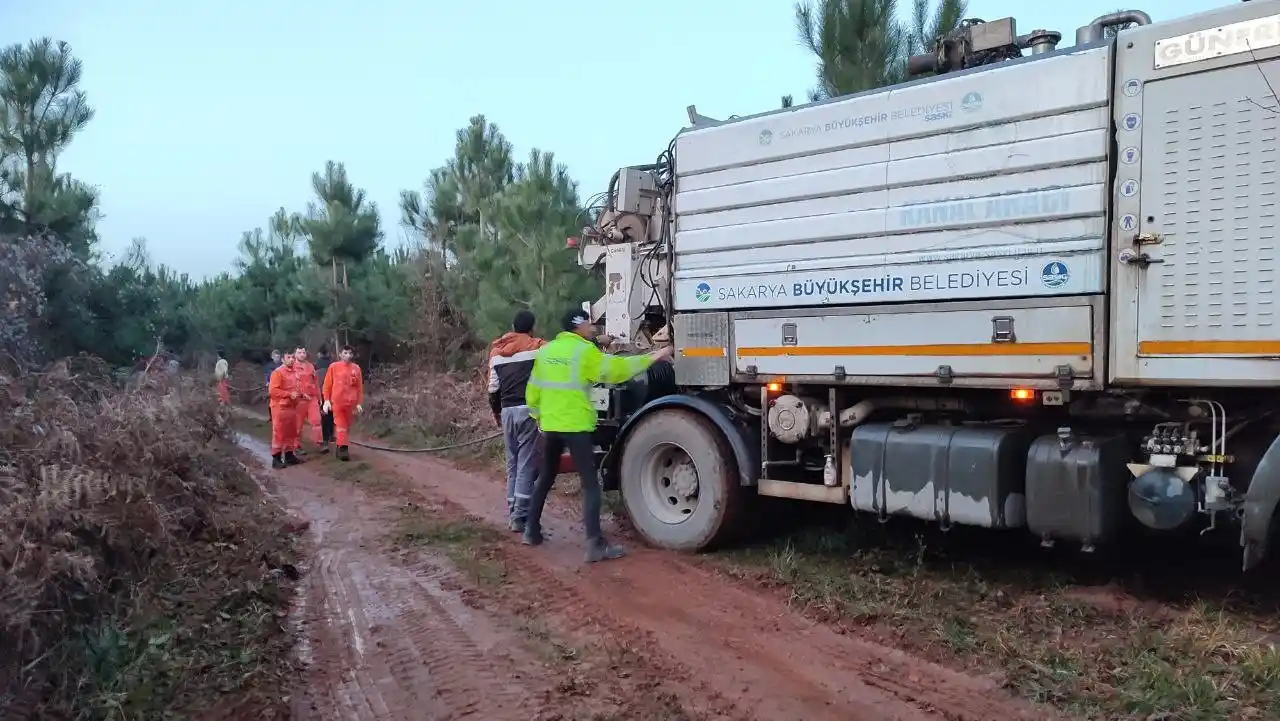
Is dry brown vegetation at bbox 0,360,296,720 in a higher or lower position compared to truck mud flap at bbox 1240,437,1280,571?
lower

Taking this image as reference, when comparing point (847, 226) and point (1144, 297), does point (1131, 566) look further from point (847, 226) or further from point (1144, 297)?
point (847, 226)

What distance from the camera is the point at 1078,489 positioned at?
491 cm

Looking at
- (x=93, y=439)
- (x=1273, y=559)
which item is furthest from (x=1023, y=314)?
(x=93, y=439)

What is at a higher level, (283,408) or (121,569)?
(283,408)

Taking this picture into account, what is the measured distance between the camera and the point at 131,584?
16.0ft

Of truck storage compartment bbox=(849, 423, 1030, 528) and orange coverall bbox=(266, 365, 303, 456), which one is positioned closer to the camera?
truck storage compartment bbox=(849, 423, 1030, 528)

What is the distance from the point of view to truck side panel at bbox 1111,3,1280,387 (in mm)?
4449

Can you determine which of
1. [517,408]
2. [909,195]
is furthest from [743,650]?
[517,408]

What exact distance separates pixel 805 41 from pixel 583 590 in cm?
678

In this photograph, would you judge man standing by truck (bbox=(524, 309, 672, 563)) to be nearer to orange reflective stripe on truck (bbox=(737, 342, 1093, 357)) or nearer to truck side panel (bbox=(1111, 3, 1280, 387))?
orange reflective stripe on truck (bbox=(737, 342, 1093, 357))

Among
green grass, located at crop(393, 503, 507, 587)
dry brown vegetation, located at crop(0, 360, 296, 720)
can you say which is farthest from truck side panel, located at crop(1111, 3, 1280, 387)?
dry brown vegetation, located at crop(0, 360, 296, 720)

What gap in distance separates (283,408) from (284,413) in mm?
75

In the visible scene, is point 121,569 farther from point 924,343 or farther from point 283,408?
point 283,408

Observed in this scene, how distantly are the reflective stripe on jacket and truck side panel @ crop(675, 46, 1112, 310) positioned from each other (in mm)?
641
